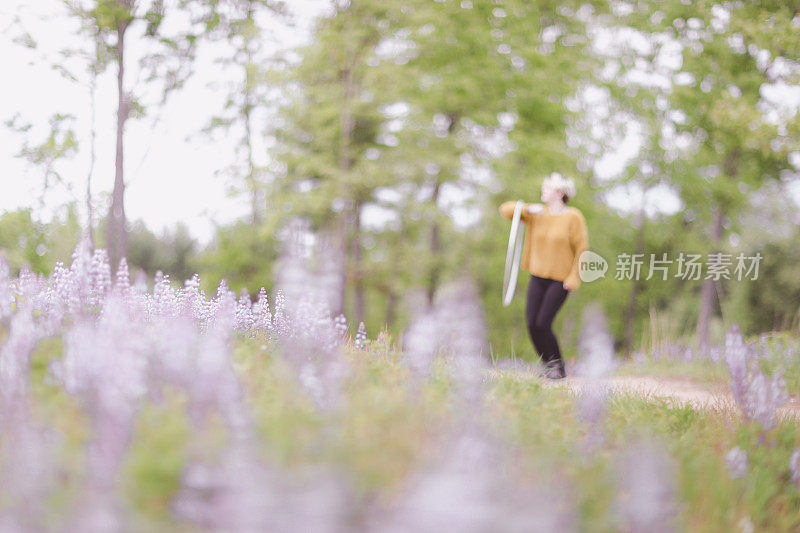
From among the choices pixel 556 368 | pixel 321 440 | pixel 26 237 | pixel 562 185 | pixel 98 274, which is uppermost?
pixel 562 185

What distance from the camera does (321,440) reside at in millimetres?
2465

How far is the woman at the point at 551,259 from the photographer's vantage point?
22.1ft

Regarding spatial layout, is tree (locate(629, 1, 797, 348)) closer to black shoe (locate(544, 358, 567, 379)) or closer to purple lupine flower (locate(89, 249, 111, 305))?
black shoe (locate(544, 358, 567, 379))

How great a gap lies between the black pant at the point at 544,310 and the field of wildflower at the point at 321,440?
74.7 inches

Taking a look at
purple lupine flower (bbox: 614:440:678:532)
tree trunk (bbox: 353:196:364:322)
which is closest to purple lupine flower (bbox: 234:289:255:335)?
purple lupine flower (bbox: 614:440:678:532)

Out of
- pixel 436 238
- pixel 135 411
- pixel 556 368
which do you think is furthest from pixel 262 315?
pixel 436 238

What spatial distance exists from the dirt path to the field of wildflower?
0.64m

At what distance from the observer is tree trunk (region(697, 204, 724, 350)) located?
549 inches

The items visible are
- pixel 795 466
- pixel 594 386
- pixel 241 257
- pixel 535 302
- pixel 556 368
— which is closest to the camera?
pixel 795 466

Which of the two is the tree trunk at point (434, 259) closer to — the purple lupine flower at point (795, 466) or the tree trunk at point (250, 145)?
the tree trunk at point (250, 145)

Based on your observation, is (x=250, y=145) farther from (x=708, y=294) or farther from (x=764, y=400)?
(x=764, y=400)

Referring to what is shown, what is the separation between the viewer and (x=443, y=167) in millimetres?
14680

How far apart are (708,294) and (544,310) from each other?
956 cm

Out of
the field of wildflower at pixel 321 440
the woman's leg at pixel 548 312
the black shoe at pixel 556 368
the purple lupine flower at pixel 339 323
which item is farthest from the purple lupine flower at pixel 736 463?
the woman's leg at pixel 548 312
